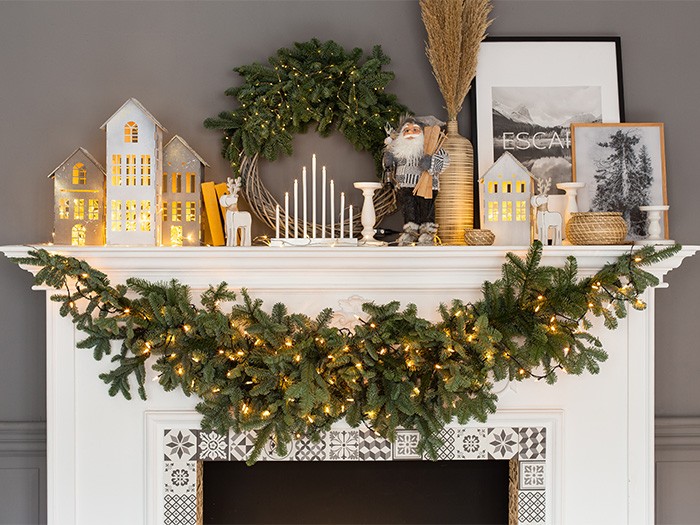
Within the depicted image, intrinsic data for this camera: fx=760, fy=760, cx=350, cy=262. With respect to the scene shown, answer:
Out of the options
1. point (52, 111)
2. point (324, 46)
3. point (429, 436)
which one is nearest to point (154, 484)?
point (429, 436)

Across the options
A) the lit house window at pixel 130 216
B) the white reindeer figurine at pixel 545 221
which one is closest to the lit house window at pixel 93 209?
the lit house window at pixel 130 216

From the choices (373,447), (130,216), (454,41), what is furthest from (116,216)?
(454,41)

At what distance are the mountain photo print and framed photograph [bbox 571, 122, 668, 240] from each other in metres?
0.04

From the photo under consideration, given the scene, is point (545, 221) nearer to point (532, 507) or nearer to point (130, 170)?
point (532, 507)

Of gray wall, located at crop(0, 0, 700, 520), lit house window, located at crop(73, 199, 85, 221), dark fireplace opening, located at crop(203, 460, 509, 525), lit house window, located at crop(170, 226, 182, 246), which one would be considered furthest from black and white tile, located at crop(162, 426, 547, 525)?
gray wall, located at crop(0, 0, 700, 520)

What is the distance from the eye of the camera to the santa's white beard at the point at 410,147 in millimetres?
1991

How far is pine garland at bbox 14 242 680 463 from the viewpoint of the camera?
1.85 metres

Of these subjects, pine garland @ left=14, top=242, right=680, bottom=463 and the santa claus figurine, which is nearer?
pine garland @ left=14, top=242, right=680, bottom=463

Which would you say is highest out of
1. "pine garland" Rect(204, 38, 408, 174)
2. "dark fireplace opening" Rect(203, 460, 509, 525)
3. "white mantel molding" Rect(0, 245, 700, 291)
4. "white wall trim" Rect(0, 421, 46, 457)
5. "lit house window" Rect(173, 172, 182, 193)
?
"pine garland" Rect(204, 38, 408, 174)

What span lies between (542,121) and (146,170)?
1.13 meters

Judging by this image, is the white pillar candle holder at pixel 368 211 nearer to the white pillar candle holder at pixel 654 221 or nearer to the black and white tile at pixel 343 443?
the black and white tile at pixel 343 443

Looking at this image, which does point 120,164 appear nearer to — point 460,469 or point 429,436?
point 429,436

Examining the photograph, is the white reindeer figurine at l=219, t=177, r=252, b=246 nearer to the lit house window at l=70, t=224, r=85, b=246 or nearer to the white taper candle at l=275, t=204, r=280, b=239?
the white taper candle at l=275, t=204, r=280, b=239

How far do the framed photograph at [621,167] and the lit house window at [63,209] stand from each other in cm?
141
